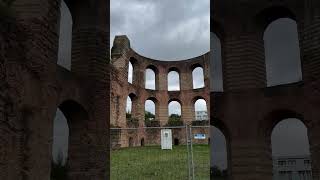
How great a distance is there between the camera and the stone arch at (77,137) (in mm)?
8883

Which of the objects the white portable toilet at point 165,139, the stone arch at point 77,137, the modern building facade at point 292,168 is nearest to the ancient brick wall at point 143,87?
the white portable toilet at point 165,139

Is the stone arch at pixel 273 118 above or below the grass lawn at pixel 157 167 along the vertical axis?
above

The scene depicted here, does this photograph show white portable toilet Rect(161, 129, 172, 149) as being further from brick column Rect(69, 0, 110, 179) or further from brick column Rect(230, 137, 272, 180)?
brick column Rect(69, 0, 110, 179)

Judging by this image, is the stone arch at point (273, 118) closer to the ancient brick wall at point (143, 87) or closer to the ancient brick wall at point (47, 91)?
the ancient brick wall at point (47, 91)

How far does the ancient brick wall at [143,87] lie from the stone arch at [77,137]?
45.2ft

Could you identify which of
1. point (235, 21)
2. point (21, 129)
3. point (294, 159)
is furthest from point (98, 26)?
point (294, 159)

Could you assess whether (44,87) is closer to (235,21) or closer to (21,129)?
(21,129)

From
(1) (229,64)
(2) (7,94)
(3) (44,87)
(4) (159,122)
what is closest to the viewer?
(2) (7,94)

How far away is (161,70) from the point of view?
93.3ft

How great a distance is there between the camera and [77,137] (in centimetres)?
902

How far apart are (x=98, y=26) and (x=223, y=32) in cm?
315

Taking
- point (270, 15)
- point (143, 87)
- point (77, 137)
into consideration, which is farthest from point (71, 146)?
point (143, 87)

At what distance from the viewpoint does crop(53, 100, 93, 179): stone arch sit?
8.88m

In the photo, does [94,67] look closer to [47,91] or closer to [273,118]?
[47,91]
